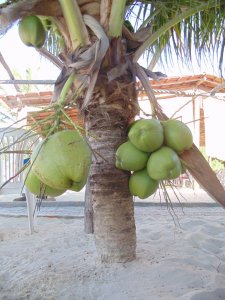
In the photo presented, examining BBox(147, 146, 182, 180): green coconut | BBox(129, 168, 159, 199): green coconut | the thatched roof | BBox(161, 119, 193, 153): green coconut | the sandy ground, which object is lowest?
the sandy ground

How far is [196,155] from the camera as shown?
1568 millimetres

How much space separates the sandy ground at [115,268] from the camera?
182 cm

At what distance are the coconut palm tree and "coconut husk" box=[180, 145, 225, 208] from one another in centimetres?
23

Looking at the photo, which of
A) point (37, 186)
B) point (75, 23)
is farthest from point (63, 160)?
point (75, 23)

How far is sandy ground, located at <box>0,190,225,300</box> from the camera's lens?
1.82 m

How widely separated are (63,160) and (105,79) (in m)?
0.74

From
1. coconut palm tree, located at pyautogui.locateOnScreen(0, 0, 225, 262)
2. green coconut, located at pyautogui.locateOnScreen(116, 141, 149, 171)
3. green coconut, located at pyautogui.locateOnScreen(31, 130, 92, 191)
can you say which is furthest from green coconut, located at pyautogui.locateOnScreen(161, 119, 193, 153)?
green coconut, located at pyautogui.locateOnScreen(31, 130, 92, 191)

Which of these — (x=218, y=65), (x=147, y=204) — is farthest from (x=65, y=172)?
(x=147, y=204)

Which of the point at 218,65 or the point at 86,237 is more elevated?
the point at 218,65

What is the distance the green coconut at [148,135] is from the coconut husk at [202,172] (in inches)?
7.6

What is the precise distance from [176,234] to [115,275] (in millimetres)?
1278

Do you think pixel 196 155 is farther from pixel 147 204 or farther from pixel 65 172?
pixel 147 204

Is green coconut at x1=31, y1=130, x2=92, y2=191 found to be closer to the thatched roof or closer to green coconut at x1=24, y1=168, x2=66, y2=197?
green coconut at x1=24, y1=168, x2=66, y2=197

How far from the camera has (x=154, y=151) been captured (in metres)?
1.43
